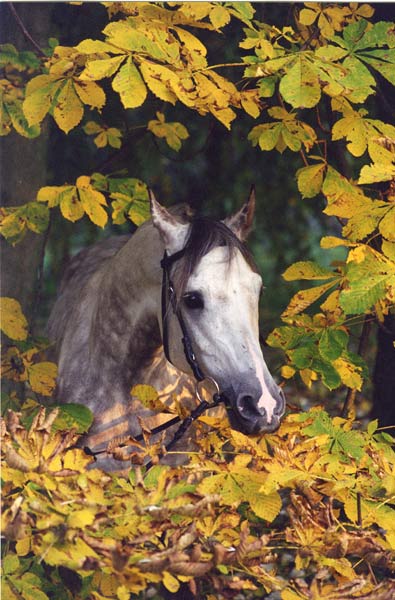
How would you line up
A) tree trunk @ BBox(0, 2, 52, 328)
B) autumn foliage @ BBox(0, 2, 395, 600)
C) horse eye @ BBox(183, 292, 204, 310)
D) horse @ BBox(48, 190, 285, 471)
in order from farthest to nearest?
tree trunk @ BBox(0, 2, 52, 328) < horse eye @ BBox(183, 292, 204, 310) < horse @ BBox(48, 190, 285, 471) < autumn foliage @ BBox(0, 2, 395, 600)

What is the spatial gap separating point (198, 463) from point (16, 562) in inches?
21.6

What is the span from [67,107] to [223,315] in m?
0.87

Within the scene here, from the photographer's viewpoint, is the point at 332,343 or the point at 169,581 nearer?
the point at 169,581


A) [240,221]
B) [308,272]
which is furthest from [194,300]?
[240,221]

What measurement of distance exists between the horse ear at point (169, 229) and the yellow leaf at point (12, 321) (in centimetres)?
68

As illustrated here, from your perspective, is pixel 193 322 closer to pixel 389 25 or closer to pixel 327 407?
pixel 389 25

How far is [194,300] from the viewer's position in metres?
2.77

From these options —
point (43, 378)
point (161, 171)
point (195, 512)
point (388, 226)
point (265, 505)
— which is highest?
point (388, 226)

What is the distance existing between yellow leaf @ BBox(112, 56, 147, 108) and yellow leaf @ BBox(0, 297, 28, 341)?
1145 millimetres

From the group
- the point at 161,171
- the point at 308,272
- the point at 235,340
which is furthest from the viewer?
the point at 161,171

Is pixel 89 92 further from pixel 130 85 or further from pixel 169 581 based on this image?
pixel 169 581

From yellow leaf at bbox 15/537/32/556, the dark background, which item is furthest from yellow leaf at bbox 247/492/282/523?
the dark background

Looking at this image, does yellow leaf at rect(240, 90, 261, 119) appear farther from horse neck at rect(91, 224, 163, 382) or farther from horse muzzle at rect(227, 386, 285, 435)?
horse muzzle at rect(227, 386, 285, 435)

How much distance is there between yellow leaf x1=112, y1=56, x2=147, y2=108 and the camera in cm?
240
